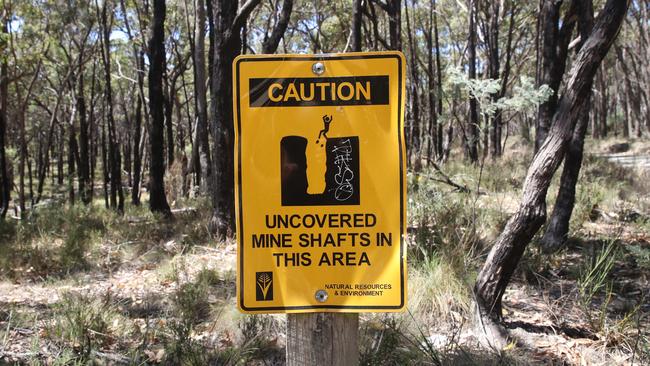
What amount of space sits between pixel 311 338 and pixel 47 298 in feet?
14.2

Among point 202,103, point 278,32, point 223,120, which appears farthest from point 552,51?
point 202,103

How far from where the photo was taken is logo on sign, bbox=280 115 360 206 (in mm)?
1690

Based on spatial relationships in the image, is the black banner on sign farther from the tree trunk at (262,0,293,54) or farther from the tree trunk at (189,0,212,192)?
the tree trunk at (189,0,212,192)

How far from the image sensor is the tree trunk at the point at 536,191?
382cm

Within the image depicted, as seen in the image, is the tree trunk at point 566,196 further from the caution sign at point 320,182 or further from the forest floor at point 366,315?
the caution sign at point 320,182

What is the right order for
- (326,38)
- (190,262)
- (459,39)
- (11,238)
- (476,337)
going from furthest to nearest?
(459,39)
(326,38)
(11,238)
(190,262)
(476,337)

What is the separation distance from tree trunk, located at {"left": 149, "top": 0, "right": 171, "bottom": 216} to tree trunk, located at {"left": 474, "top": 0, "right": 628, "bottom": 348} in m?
7.26

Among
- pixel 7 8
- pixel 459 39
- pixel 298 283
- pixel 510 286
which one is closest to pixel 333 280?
pixel 298 283

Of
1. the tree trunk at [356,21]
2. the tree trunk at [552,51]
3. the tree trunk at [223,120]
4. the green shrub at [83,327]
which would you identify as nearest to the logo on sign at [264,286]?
the green shrub at [83,327]

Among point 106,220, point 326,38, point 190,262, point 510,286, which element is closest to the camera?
point 510,286

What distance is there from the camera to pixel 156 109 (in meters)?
10.3

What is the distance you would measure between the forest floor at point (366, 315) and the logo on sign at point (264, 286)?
1.68 meters

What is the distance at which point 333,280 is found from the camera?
171 centimetres

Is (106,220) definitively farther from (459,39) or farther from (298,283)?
(459,39)
